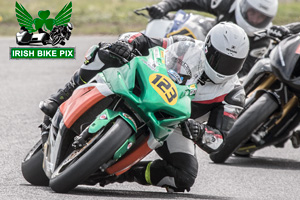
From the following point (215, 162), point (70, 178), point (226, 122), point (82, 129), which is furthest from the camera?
point (215, 162)

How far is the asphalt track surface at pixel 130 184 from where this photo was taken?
19.0 ft

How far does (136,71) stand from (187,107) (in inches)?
16.7

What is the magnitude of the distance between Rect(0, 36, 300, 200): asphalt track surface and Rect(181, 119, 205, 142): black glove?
21.8 inches

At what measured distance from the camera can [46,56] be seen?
15414 millimetres

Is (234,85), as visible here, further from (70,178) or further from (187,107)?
(70,178)

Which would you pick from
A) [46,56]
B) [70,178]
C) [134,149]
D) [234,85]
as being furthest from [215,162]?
[46,56]

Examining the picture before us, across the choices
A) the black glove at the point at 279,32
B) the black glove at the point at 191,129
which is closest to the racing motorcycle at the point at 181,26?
the black glove at the point at 279,32

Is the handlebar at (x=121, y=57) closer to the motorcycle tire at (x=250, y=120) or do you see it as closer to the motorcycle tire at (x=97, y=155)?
the motorcycle tire at (x=97, y=155)

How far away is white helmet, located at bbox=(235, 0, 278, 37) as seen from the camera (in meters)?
8.88

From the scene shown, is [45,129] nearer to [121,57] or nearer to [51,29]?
[121,57]

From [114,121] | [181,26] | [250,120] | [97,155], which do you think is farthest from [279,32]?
[97,155]

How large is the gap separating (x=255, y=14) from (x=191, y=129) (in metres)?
3.66

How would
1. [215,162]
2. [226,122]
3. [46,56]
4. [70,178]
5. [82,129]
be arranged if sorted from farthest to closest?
[46,56] < [215,162] < [226,122] < [82,129] < [70,178]

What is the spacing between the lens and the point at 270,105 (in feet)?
25.2
